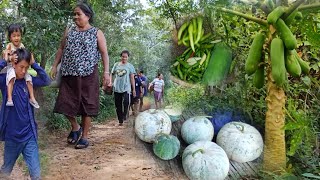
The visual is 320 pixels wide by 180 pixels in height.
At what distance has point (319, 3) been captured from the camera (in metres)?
1.13

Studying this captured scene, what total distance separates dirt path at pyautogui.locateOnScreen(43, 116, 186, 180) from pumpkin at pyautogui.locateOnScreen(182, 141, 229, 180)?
0.38ft

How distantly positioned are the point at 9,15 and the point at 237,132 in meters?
1.23

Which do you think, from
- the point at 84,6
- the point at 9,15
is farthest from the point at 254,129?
the point at 9,15

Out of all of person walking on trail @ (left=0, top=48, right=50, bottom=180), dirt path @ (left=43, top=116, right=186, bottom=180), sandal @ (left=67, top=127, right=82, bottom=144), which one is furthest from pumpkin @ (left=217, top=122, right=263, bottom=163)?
sandal @ (left=67, top=127, right=82, bottom=144)

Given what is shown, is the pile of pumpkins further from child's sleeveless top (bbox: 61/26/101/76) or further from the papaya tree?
child's sleeveless top (bbox: 61/26/101/76)

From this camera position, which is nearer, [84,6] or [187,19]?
[187,19]

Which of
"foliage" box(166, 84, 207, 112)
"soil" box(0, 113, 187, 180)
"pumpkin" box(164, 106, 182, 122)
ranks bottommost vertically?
"soil" box(0, 113, 187, 180)

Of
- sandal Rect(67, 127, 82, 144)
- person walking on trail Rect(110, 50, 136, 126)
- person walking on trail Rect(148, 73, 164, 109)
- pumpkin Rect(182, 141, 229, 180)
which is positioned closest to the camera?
pumpkin Rect(182, 141, 229, 180)

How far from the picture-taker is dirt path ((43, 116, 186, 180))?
147cm

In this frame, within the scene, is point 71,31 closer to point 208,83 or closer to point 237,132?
point 208,83

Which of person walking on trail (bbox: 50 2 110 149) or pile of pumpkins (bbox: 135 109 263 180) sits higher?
person walking on trail (bbox: 50 2 110 149)

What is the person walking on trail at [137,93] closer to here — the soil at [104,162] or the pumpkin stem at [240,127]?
the soil at [104,162]

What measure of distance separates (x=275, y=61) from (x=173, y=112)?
0.49m

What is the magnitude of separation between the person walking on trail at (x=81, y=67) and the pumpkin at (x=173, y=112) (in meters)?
0.38
